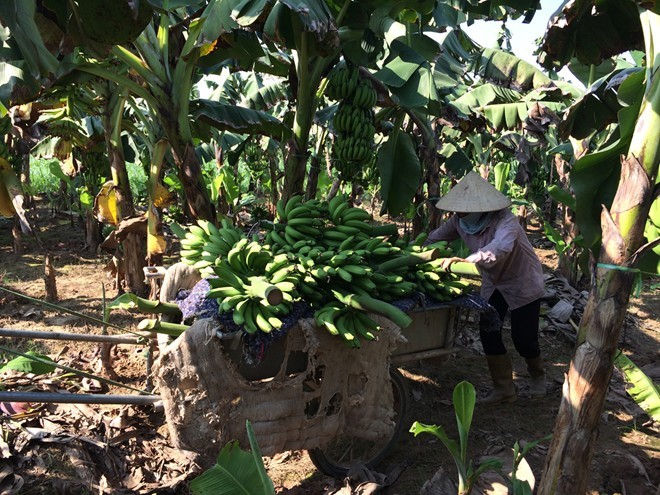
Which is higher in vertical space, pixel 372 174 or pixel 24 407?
pixel 372 174

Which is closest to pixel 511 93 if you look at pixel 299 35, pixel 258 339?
pixel 299 35

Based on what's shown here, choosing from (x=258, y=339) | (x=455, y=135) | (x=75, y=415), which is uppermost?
(x=455, y=135)

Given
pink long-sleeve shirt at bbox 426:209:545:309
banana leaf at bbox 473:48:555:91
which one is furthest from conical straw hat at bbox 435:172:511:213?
banana leaf at bbox 473:48:555:91

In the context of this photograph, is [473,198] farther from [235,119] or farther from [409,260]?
[235,119]

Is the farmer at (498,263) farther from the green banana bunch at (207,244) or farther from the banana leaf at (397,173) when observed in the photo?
the green banana bunch at (207,244)

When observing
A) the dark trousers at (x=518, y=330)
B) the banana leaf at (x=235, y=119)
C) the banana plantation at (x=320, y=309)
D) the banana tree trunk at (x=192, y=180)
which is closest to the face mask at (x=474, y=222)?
the banana plantation at (x=320, y=309)

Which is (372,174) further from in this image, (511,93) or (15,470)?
(15,470)

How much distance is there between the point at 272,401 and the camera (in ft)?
9.77

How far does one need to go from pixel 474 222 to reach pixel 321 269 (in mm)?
1777

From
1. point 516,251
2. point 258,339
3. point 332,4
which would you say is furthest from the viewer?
point 332,4

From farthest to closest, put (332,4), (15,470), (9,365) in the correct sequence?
(332,4) < (9,365) < (15,470)

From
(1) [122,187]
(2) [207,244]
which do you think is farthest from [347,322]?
(1) [122,187]

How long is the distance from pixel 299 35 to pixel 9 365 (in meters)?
3.19

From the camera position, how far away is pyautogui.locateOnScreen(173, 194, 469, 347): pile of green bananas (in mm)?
2885
